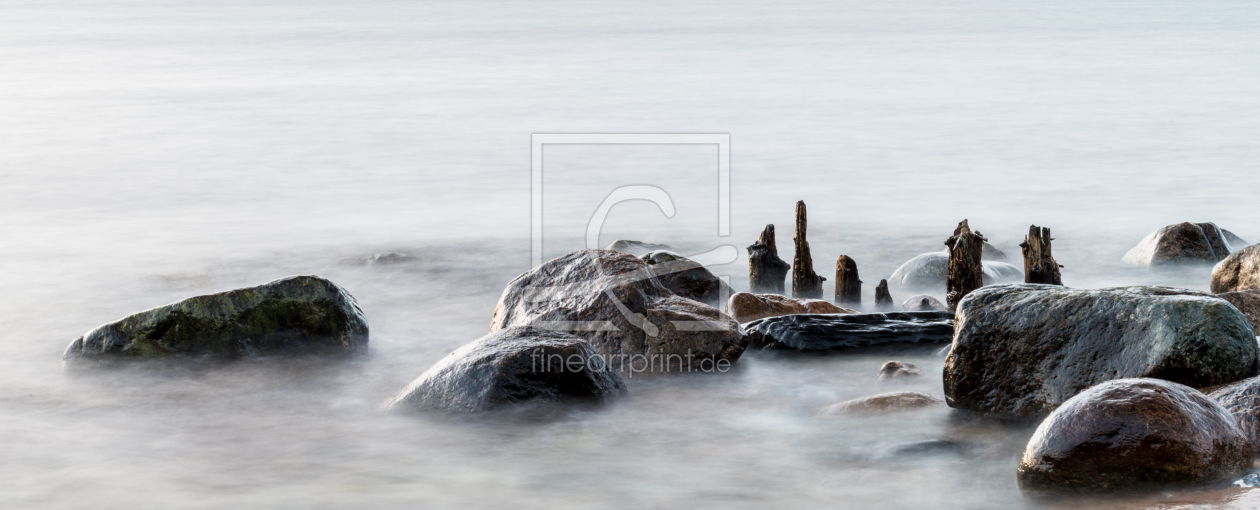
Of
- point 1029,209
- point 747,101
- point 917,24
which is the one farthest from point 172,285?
point 917,24

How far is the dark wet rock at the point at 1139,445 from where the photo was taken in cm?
423

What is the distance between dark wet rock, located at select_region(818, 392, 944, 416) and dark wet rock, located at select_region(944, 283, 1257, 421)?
13 cm

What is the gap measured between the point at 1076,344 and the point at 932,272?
11.4 feet

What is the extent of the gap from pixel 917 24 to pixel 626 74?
25.4m

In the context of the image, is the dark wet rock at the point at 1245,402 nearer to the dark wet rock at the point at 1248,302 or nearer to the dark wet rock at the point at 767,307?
the dark wet rock at the point at 1248,302

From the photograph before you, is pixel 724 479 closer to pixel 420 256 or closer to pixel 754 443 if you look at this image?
pixel 754 443

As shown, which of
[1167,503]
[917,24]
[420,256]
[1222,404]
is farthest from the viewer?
[917,24]

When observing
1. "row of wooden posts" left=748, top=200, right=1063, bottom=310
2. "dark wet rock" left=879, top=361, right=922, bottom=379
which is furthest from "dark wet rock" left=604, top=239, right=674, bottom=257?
"dark wet rock" left=879, top=361, right=922, bottom=379

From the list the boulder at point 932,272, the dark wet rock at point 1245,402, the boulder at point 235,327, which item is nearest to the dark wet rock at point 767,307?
the boulder at point 932,272

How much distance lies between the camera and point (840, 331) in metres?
6.56

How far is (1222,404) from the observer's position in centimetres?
469

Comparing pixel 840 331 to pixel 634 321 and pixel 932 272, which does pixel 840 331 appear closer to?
pixel 634 321

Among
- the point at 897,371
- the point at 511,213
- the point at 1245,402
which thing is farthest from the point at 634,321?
the point at 511,213

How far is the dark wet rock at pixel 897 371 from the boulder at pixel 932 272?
2.43 metres
